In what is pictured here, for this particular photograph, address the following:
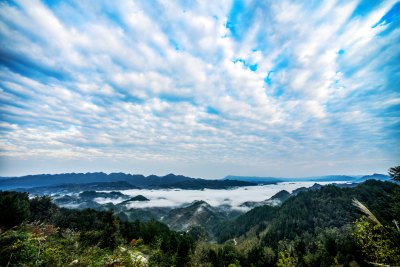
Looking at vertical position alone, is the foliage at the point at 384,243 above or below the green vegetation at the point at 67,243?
above

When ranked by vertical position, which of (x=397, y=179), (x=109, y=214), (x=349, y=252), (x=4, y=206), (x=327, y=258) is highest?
(x=397, y=179)

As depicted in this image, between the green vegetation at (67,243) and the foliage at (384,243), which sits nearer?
the foliage at (384,243)

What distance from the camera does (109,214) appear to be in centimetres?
6025

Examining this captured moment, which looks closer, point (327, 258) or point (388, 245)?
point (388, 245)

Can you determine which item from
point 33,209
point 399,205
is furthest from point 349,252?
point 33,209

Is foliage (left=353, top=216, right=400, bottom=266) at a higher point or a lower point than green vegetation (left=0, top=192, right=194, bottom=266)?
higher

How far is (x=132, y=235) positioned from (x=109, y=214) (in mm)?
32212

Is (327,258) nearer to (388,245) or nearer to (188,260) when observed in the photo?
(188,260)

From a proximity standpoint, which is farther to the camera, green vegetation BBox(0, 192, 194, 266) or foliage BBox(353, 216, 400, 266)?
green vegetation BBox(0, 192, 194, 266)

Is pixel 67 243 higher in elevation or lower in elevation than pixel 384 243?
lower

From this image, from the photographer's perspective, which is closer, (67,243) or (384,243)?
(384,243)

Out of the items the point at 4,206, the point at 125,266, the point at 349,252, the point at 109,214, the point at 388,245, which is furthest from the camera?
the point at 349,252

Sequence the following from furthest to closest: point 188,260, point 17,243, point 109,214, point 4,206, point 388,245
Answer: point 109,214, point 188,260, point 4,206, point 17,243, point 388,245

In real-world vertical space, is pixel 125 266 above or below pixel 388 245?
below
